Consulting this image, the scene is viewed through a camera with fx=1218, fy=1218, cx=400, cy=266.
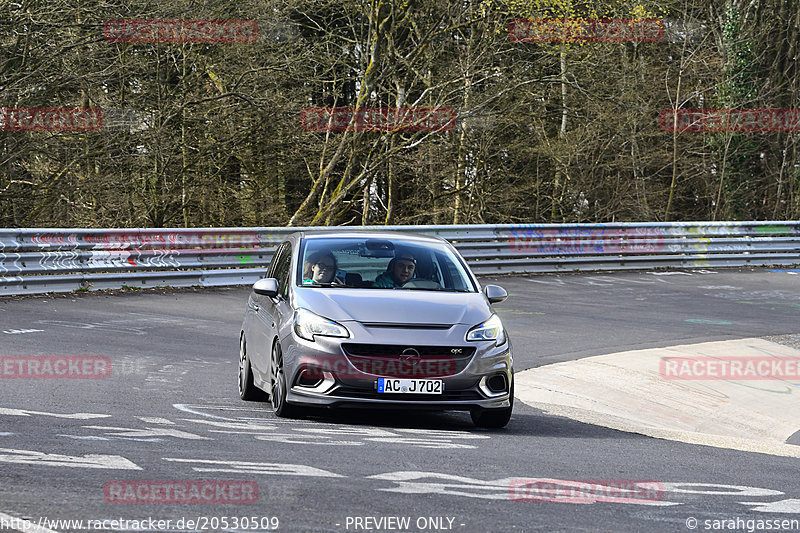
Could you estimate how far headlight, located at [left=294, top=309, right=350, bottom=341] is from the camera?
346 inches

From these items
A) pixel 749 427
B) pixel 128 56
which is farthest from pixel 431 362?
pixel 128 56

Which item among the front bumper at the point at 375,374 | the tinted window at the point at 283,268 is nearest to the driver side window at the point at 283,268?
the tinted window at the point at 283,268

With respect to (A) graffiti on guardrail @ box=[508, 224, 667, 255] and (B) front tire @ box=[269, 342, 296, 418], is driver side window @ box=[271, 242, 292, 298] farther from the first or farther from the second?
(A) graffiti on guardrail @ box=[508, 224, 667, 255]

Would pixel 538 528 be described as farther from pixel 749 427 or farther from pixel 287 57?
pixel 287 57

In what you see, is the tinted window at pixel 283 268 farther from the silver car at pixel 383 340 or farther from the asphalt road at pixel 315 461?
the asphalt road at pixel 315 461

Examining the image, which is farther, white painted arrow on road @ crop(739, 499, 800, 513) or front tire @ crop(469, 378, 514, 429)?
front tire @ crop(469, 378, 514, 429)

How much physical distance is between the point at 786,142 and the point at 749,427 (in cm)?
3172
